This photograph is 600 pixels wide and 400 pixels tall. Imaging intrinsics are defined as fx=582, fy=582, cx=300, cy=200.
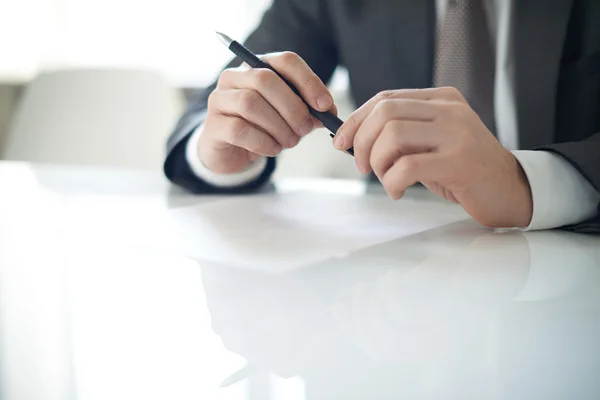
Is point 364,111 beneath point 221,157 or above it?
above

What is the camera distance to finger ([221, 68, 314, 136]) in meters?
0.52

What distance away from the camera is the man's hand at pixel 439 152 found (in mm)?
447

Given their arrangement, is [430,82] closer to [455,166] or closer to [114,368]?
[455,166]

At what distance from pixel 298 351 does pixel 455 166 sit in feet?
0.85

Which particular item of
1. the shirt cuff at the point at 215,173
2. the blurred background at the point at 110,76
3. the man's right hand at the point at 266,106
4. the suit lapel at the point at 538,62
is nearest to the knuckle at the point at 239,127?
the man's right hand at the point at 266,106

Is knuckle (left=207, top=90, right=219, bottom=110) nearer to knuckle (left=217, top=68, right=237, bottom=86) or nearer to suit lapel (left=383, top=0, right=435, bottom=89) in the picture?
knuckle (left=217, top=68, right=237, bottom=86)

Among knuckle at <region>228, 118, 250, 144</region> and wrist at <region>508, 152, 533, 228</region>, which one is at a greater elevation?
wrist at <region>508, 152, 533, 228</region>

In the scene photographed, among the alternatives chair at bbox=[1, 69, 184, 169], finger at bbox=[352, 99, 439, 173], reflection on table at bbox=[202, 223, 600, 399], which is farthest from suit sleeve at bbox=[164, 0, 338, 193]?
chair at bbox=[1, 69, 184, 169]

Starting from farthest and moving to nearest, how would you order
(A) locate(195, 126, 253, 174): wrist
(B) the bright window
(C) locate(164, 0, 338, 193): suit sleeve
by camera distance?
1. (B) the bright window
2. (C) locate(164, 0, 338, 193): suit sleeve
3. (A) locate(195, 126, 253, 174): wrist

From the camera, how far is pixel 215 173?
0.68 meters

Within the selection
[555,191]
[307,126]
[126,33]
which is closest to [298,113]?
[307,126]

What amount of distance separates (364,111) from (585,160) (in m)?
0.19

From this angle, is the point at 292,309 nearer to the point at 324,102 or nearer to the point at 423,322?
the point at 423,322

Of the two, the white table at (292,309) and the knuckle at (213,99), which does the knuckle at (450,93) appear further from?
the knuckle at (213,99)
